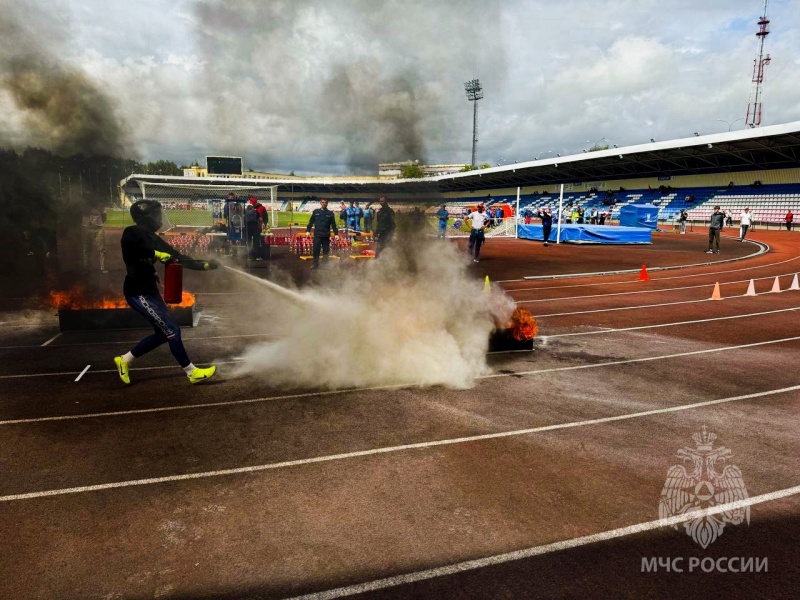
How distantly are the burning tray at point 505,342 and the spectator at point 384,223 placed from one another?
239 cm

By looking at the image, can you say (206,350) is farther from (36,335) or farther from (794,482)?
(794,482)

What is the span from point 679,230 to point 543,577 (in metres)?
44.0

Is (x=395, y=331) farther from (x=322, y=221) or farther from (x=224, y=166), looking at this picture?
(x=224, y=166)

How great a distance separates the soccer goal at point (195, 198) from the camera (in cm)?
2138

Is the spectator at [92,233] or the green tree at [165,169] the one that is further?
the green tree at [165,169]

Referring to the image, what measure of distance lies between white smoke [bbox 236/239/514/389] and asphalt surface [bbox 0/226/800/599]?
15.4 inches

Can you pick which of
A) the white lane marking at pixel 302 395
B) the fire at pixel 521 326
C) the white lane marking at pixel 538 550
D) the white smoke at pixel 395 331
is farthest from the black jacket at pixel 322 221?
the white lane marking at pixel 538 550

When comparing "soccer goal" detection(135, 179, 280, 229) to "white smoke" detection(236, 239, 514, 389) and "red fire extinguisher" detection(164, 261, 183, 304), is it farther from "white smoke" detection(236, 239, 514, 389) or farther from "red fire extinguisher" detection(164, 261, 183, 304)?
"red fire extinguisher" detection(164, 261, 183, 304)

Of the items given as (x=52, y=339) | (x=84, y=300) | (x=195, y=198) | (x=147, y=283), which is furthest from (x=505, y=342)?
(x=195, y=198)

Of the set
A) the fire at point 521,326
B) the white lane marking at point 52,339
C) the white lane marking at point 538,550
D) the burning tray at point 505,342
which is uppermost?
the fire at point 521,326

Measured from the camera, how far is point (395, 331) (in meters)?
6.70

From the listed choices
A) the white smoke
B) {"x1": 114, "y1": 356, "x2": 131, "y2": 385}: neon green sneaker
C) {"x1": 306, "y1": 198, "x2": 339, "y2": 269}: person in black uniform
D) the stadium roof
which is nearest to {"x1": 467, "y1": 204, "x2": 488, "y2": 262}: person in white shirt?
{"x1": 306, "y1": 198, "x2": 339, "y2": 269}: person in black uniform

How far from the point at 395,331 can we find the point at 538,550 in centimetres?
385

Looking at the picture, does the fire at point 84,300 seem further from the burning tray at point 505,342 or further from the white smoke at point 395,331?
the burning tray at point 505,342
